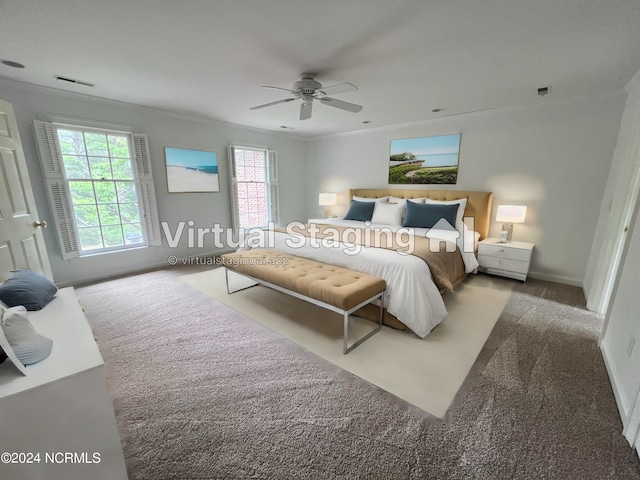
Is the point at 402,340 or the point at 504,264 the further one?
the point at 504,264

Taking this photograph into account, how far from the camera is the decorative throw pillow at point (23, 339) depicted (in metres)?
1.07

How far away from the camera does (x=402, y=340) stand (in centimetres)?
222

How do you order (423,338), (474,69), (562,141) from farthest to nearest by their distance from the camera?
(562,141) → (474,69) → (423,338)

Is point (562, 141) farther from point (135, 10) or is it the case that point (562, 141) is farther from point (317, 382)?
point (135, 10)

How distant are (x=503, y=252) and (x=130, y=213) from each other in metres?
5.27

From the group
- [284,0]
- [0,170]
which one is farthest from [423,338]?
[0,170]

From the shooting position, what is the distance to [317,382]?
1.74 meters

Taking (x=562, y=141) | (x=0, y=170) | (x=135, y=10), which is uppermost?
(x=135, y=10)

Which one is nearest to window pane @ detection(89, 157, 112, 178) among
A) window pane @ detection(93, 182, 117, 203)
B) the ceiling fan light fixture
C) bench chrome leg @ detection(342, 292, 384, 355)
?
window pane @ detection(93, 182, 117, 203)

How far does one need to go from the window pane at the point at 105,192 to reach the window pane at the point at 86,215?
0.50 ft

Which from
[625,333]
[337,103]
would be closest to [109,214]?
[337,103]

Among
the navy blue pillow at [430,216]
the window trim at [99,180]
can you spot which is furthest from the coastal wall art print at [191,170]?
the navy blue pillow at [430,216]

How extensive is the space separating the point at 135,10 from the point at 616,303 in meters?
3.86

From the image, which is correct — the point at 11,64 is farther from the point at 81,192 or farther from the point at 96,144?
the point at 81,192
